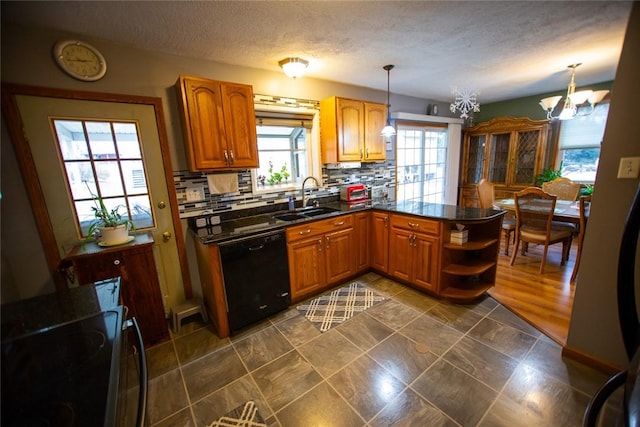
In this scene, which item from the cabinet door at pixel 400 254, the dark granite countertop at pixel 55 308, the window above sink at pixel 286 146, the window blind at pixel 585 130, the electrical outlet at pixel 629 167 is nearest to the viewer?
the dark granite countertop at pixel 55 308

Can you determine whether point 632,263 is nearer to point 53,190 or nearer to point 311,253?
point 311,253

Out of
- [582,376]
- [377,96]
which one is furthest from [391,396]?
[377,96]

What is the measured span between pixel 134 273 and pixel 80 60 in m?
1.56

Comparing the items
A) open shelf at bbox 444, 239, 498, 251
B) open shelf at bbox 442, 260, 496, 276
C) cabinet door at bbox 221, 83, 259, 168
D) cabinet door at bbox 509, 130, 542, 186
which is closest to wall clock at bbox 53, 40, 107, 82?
cabinet door at bbox 221, 83, 259, 168

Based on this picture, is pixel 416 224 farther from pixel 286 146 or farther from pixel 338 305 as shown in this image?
pixel 286 146

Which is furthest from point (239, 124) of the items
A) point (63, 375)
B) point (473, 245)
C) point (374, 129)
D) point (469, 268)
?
point (469, 268)

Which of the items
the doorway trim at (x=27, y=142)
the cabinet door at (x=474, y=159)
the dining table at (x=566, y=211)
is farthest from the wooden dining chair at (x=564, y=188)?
the doorway trim at (x=27, y=142)

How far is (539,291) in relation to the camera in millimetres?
2580

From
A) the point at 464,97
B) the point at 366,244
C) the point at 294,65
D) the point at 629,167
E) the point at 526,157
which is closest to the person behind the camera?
the point at 629,167

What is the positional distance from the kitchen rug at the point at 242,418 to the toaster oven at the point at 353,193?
2.32 m

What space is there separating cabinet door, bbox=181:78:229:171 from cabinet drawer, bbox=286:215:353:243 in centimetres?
87

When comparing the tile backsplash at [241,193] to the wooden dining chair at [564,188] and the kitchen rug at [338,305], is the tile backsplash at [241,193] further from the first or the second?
the wooden dining chair at [564,188]

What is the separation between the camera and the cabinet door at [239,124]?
2209mm

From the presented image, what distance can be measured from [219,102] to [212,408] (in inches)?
86.8
